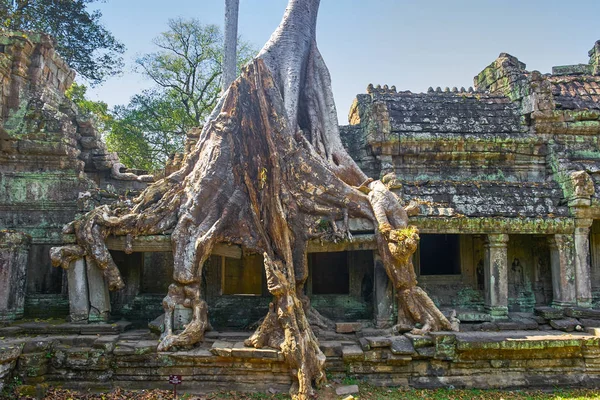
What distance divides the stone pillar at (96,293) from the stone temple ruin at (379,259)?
2 cm

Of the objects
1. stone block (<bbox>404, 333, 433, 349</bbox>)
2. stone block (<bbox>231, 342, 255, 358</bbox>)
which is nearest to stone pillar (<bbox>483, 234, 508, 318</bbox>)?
stone block (<bbox>404, 333, 433, 349</bbox>)

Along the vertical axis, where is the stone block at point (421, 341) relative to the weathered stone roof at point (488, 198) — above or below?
below

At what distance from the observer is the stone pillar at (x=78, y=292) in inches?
269

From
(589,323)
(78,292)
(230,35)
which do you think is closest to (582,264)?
(589,323)

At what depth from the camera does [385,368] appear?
627cm

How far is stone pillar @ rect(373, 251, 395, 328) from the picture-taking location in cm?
701

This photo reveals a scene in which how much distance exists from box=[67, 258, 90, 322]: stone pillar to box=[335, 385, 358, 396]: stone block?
13.1ft

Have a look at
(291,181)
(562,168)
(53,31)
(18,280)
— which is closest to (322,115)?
(291,181)

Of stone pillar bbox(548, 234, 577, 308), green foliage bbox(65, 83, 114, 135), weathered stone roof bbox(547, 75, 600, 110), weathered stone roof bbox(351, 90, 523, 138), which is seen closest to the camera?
stone pillar bbox(548, 234, 577, 308)

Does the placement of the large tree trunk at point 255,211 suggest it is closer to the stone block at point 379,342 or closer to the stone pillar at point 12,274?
the stone block at point 379,342

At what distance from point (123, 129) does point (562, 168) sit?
→ 58.1ft

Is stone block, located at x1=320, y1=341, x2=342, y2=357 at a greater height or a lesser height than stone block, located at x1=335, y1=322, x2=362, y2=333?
lesser

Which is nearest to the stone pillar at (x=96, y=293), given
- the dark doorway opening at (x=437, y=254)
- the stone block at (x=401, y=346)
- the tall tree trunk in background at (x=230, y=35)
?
the stone block at (x=401, y=346)

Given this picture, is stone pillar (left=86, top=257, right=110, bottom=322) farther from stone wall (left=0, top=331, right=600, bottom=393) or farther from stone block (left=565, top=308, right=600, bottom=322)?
stone block (left=565, top=308, right=600, bottom=322)
